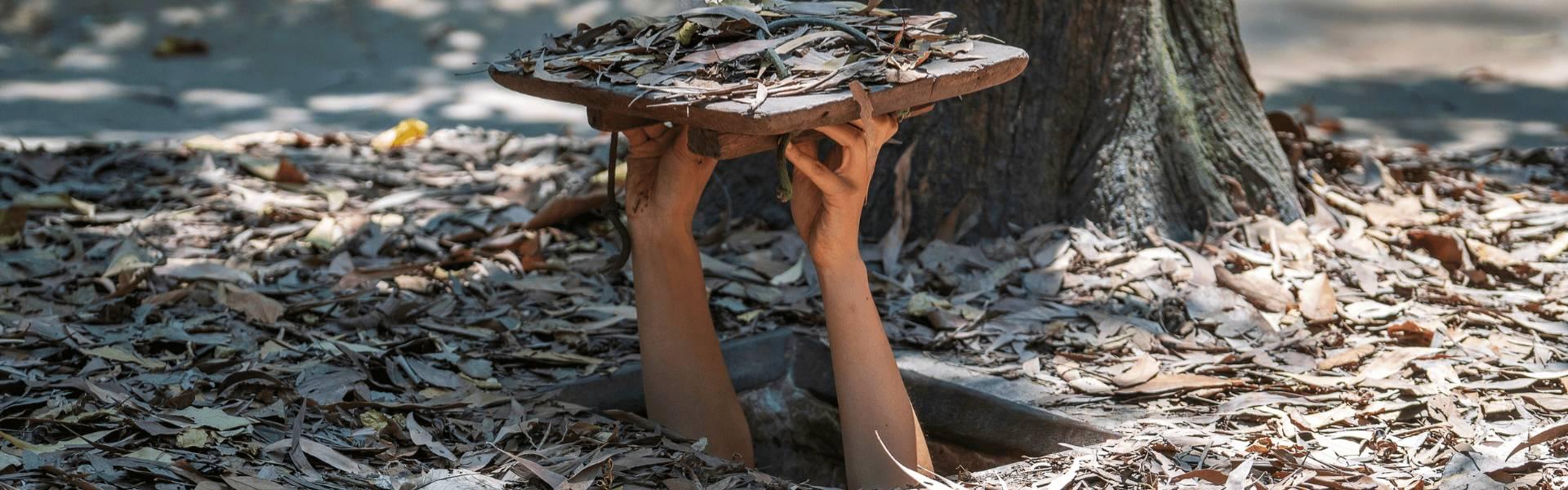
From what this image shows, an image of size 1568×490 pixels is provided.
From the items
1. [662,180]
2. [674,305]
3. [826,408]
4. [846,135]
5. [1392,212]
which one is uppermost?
[846,135]

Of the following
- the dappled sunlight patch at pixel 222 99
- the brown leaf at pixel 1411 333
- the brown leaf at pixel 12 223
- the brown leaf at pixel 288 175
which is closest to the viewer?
the brown leaf at pixel 1411 333

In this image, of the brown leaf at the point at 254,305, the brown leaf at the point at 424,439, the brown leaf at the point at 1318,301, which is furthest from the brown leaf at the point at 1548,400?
the brown leaf at the point at 254,305

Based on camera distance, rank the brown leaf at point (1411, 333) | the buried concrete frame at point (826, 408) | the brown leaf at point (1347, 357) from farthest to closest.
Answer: the brown leaf at point (1411, 333)
the brown leaf at point (1347, 357)
the buried concrete frame at point (826, 408)

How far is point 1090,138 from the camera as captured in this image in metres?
3.36

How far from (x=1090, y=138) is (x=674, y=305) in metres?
1.39

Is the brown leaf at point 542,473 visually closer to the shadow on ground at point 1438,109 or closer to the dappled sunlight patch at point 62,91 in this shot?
the shadow on ground at point 1438,109

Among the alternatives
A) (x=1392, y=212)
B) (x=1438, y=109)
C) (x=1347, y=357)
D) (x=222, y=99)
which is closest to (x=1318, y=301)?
(x=1347, y=357)

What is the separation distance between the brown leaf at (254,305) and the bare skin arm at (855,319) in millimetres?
1341

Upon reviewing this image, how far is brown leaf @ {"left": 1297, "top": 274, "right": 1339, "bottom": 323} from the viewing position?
2.93 metres

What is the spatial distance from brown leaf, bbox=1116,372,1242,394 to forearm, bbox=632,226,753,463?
2.67 feet

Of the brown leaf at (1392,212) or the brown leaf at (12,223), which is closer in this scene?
the brown leaf at (12,223)

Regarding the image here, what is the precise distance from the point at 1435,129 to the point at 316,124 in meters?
4.92

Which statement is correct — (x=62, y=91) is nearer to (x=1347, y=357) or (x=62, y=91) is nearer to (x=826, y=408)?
(x=826, y=408)

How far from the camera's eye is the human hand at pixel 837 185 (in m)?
2.09
